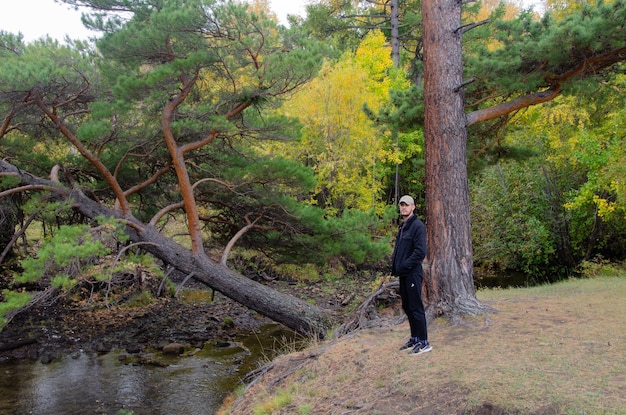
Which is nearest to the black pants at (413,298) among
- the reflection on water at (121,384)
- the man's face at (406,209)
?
the man's face at (406,209)

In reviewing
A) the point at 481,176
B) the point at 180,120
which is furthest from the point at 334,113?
the point at 180,120

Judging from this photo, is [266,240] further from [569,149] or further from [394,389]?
[569,149]

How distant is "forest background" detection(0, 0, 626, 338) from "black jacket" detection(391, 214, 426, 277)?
8.78 ft

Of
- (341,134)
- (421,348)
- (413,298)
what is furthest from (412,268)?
(341,134)

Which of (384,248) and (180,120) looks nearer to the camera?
(180,120)

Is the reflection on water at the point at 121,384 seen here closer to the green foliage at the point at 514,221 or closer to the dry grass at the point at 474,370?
the dry grass at the point at 474,370

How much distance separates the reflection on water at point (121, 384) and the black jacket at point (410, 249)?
4.02 m

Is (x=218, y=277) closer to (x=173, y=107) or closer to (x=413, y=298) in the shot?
(x=173, y=107)

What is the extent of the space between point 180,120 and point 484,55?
5.78 metres

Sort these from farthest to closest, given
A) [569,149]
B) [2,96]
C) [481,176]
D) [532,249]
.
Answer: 1. [481,176]
2. [532,249]
3. [569,149]
4. [2,96]

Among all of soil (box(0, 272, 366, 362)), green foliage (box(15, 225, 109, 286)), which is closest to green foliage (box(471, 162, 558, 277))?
Result: soil (box(0, 272, 366, 362))

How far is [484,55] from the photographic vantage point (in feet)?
28.8

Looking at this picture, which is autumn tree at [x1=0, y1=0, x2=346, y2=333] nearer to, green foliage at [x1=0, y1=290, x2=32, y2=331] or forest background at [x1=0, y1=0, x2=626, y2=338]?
forest background at [x1=0, y1=0, x2=626, y2=338]

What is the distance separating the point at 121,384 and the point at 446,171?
6.52 metres
